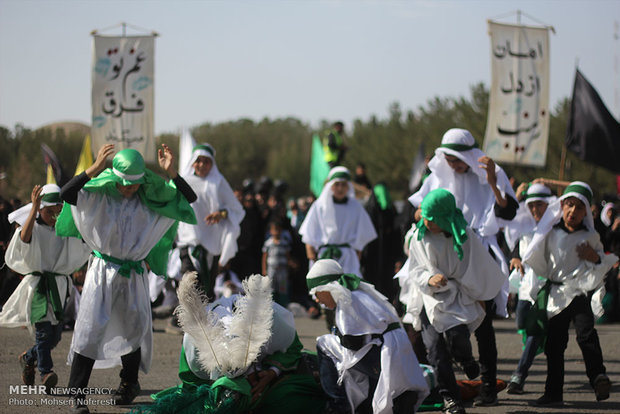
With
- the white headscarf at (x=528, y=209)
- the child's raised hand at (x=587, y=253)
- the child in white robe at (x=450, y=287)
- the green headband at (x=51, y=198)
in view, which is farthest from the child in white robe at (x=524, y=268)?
the green headband at (x=51, y=198)

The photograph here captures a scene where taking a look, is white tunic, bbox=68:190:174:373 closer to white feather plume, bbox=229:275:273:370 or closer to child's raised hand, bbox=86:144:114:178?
child's raised hand, bbox=86:144:114:178

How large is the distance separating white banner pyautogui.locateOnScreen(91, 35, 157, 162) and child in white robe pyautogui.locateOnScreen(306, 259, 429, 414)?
9.15m

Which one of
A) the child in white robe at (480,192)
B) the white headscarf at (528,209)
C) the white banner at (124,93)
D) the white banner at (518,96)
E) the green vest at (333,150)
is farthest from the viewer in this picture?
the green vest at (333,150)

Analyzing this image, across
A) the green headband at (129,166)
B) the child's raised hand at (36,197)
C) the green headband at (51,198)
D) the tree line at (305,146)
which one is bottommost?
the tree line at (305,146)

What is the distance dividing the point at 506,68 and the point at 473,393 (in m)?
8.46

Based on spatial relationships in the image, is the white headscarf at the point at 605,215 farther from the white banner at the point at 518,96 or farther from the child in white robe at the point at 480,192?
the child in white robe at the point at 480,192

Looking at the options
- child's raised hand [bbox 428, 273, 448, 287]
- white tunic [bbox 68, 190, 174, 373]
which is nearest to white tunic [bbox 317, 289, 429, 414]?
child's raised hand [bbox 428, 273, 448, 287]

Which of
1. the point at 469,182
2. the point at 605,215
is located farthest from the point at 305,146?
the point at 469,182

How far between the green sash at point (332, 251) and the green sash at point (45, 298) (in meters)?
4.15

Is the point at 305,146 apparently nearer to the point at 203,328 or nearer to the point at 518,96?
the point at 518,96

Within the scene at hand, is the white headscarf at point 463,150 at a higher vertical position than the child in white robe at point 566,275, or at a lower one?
higher

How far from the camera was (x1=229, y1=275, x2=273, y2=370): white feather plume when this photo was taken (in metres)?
5.60

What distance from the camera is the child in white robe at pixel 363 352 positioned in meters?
5.83

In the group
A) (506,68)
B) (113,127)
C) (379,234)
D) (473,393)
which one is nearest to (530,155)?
(506,68)
